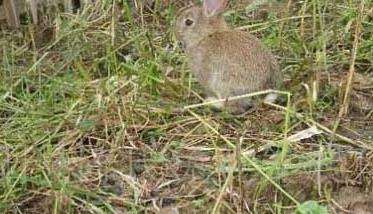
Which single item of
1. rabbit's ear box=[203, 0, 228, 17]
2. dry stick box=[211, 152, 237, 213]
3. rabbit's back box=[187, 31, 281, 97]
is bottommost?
dry stick box=[211, 152, 237, 213]

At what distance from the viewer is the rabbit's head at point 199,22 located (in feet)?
14.0

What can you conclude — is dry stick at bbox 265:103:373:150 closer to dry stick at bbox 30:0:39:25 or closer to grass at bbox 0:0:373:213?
grass at bbox 0:0:373:213

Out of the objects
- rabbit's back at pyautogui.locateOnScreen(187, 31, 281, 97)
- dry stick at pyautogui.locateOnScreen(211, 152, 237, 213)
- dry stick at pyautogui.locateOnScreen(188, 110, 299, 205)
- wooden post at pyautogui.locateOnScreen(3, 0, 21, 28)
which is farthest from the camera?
wooden post at pyautogui.locateOnScreen(3, 0, 21, 28)

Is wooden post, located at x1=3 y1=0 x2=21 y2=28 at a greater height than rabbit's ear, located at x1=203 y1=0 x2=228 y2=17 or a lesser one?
lesser

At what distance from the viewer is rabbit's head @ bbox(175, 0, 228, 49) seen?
4254 mm

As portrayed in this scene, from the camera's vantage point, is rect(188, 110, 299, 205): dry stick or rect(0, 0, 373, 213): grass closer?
rect(188, 110, 299, 205): dry stick

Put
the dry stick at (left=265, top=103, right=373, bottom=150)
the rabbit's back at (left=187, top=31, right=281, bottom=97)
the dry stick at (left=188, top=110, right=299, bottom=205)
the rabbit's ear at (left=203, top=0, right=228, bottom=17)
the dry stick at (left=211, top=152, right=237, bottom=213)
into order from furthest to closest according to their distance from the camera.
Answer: the rabbit's ear at (left=203, top=0, right=228, bottom=17), the rabbit's back at (left=187, top=31, right=281, bottom=97), the dry stick at (left=265, top=103, right=373, bottom=150), the dry stick at (left=188, top=110, right=299, bottom=205), the dry stick at (left=211, top=152, right=237, bottom=213)

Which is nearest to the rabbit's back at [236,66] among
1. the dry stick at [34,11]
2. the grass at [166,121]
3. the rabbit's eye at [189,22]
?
the grass at [166,121]

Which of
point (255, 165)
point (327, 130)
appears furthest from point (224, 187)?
point (327, 130)

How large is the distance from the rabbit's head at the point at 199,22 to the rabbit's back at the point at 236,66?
0.13 m

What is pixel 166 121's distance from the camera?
3982 millimetres

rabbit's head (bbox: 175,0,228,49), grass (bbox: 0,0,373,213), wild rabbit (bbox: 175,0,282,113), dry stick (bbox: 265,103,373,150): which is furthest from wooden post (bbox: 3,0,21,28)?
dry stick (bbox: 265,103,373,150)

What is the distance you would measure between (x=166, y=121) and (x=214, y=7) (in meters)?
0.62

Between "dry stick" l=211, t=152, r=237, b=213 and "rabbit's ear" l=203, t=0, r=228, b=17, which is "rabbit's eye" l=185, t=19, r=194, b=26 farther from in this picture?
"dry stick" l=211, t=152, r=237, b=213
